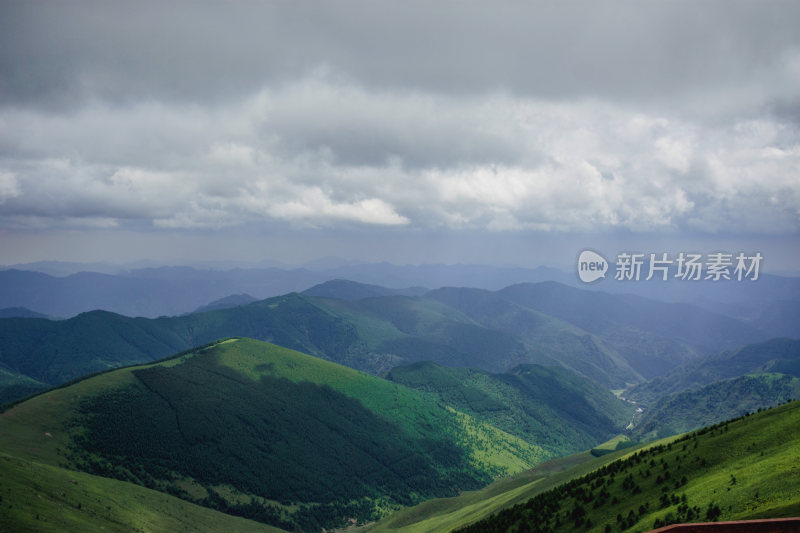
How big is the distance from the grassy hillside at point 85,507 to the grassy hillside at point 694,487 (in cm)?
9607

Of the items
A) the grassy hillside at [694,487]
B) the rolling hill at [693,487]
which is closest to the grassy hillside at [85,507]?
the rolling hill at [693,487]

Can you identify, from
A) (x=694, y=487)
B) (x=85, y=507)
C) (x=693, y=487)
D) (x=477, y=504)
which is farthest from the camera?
(x=477, y=504)

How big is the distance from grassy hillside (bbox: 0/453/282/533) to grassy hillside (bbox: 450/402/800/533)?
96067mm

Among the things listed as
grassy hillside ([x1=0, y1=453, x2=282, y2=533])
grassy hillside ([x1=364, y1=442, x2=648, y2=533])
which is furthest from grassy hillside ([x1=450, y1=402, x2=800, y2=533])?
grassy hillside ([x1=0, y1=453, x2=282, y2=533])

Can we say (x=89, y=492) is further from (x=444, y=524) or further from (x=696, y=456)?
(x=696, y=456)

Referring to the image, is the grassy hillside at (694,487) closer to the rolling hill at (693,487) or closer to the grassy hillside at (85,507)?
the rolling hill at (693,487)

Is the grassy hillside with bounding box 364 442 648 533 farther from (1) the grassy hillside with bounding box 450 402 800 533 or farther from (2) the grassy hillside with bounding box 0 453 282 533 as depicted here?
(1) the grassy hillside with bounding box 450 402 800 533

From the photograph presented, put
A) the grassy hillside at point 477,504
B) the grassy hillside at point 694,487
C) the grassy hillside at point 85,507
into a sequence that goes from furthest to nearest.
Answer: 1. the grassy hillside at point 477,504
2. the grassy hillside at point 85,507
3. the grassy hillside at point 694,487

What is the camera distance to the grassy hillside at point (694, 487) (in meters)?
40.6

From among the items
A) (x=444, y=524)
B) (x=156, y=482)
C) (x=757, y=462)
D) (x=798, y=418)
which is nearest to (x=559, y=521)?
(x=757, y=462)

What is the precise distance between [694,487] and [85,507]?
464ft

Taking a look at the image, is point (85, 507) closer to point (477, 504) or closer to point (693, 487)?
point (477, 504)

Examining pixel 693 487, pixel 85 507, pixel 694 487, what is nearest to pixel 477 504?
pixel 85 507

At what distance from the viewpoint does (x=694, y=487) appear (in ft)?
166
